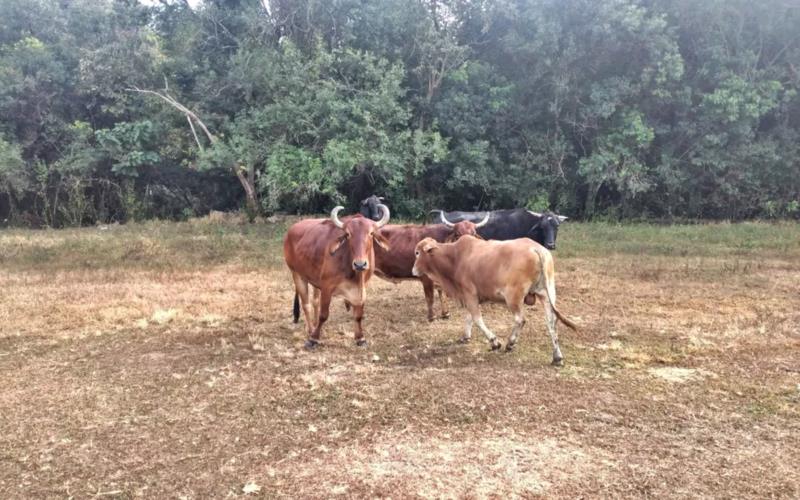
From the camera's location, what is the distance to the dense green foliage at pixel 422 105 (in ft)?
59.6

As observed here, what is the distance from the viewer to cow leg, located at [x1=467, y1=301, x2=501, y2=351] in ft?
21.8

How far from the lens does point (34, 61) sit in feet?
71.4

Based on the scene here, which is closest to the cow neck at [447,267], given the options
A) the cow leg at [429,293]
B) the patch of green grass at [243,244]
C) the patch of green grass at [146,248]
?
the cow leg at [429,293]

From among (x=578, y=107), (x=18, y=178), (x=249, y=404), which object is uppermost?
(x=578, y=107)

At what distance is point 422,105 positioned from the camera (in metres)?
20.3

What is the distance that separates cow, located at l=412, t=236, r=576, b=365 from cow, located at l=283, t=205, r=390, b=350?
0.86 metres

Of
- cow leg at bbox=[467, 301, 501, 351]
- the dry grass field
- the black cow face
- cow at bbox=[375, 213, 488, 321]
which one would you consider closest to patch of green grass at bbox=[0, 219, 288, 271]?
the dry grass field

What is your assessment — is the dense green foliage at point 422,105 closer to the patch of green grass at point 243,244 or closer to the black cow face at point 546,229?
the patch of green grass at point 243,244

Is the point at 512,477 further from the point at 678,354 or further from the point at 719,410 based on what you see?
the point at 678,354

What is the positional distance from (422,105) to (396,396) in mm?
16186

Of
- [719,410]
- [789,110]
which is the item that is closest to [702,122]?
[789,110]

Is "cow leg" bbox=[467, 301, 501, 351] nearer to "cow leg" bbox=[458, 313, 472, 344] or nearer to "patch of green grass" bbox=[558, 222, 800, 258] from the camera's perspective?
"cow leg" bbox=[458, 313, 472, 344]

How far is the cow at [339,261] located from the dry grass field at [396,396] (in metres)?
0.44

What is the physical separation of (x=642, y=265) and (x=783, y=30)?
12965mm
